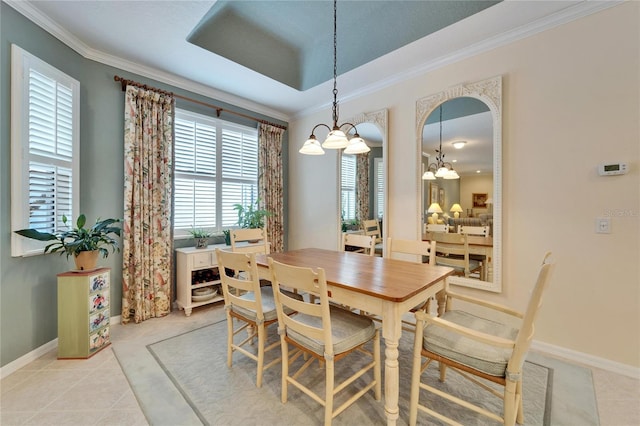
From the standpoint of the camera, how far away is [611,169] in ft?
6.64

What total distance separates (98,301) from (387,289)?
252 cm

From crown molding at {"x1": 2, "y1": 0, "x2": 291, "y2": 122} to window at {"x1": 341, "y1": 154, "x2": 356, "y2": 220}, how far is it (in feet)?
Result: 5.03

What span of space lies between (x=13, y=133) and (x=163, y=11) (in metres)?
1.53

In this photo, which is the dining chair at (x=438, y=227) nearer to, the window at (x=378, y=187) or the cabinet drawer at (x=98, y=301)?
the window at (x=378, y=187)

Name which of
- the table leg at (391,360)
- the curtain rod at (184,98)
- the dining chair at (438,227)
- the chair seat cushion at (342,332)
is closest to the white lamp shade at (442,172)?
the dining chair at (438,227)

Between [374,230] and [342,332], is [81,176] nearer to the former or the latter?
[342,332]

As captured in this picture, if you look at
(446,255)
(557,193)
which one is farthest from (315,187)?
(557,193)

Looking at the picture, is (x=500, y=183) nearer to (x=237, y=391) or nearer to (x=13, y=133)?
(x=237, y=391)

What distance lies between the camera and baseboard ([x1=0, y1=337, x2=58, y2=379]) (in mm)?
2009

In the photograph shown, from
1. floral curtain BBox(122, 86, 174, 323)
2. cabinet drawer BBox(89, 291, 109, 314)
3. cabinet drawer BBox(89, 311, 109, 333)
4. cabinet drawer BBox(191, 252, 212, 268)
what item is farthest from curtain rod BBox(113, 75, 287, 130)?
cabinet drawer BBox(89, 311, 109, 333)

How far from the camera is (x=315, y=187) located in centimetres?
429

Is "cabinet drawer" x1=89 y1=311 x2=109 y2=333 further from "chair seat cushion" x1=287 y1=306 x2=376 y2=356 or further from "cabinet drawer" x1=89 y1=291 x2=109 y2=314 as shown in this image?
"chair seat cushion" x1=287 y1=306 x2=376 y2=356

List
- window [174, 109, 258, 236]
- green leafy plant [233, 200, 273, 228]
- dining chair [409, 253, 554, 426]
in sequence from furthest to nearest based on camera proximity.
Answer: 1. green leafy plant [233, 200, 273, 228]
2. window [174, 109, 258, 236]
3. dining chair [409, 253, 554, 426]

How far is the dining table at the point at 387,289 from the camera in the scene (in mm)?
1426
